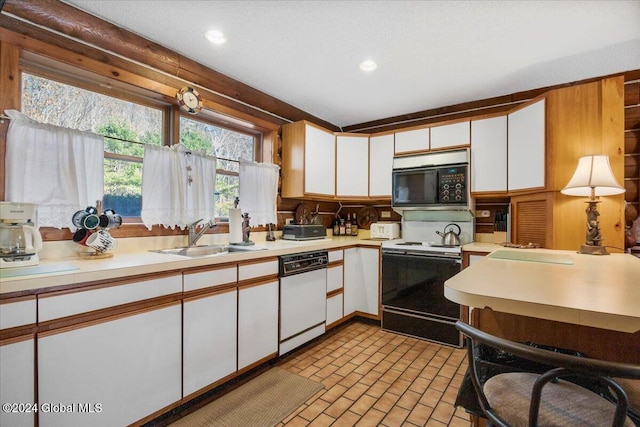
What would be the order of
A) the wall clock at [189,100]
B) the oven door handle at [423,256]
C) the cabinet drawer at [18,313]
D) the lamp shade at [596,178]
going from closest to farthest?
the cabinet drawer at [18,313] → the lamp shade at [596,178] → the wall clock at [189,100] → the oven door handle at [423,256]

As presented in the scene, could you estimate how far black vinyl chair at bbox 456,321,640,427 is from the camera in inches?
25.8

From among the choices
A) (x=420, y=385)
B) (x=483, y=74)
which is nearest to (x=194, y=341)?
(x=420, y=385)

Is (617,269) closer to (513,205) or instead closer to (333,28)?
(513,205)

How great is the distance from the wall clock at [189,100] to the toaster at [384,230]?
224 cm

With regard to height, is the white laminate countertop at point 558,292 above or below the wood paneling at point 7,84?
below

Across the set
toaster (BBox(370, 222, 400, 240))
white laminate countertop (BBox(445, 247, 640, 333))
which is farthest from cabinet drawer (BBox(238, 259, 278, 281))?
toaster (BBox(370, 222, 400, 240))

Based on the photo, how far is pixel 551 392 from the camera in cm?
91

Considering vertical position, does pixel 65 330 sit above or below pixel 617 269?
below

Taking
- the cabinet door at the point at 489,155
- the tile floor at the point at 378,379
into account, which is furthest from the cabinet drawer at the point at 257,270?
the cabinet door at the point at 489,155

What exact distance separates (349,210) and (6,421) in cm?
350

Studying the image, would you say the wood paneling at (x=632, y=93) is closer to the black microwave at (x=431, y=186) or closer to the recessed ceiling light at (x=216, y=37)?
the black microwave at (x=431, y=186)

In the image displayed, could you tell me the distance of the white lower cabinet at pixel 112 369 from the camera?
1315 mm

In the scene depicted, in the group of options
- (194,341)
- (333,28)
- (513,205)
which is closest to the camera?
(194,341)

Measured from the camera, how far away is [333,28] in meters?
2.02
